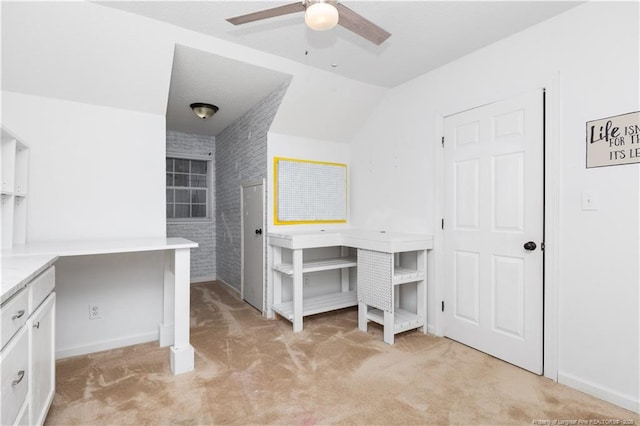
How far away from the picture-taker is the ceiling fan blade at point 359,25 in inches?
69.0

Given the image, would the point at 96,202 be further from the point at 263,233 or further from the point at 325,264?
the point at 325,264

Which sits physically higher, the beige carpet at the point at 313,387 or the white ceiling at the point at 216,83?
the white ceiling at the point at 216,83

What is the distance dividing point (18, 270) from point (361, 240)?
2481 millimetres

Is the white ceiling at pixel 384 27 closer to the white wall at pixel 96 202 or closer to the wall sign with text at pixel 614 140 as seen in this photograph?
the wall sign with text at pixel 614 140

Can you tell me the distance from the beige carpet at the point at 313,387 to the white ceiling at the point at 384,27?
8.41 ft

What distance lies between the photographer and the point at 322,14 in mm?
1606

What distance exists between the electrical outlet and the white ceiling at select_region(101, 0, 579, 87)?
2323 millimetres

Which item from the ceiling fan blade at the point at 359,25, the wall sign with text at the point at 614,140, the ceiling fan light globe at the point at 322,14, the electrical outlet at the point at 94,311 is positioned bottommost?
the electrical outlet at the point at 94,311

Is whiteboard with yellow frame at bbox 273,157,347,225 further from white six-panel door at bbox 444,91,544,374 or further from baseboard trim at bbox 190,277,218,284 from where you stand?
baseboard trim at bbox 190,277,218,284

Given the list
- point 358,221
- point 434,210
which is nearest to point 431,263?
point 434,210

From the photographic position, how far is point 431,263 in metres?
3.14

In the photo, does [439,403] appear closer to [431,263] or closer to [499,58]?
[431,263]

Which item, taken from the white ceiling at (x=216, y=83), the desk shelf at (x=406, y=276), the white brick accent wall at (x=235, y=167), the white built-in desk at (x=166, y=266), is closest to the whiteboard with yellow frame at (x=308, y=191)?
the white brick accent wall at (x=235, y=167)

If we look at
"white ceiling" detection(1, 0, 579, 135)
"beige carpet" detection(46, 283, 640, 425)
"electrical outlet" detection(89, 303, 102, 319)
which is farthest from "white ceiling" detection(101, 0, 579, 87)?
"beige carpet" detection(46, 283, 640, 425)
